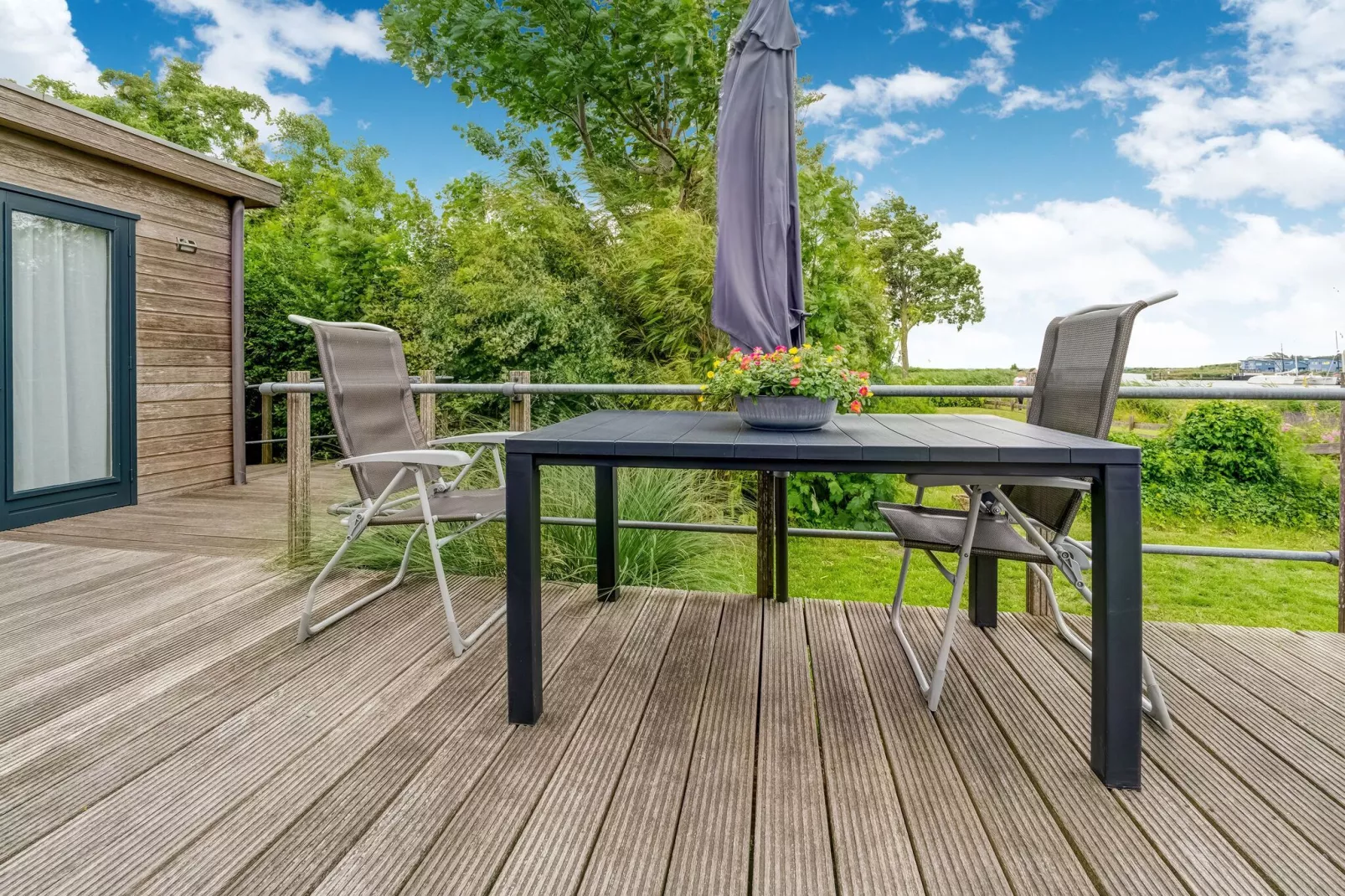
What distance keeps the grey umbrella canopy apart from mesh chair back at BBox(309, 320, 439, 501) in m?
1.33

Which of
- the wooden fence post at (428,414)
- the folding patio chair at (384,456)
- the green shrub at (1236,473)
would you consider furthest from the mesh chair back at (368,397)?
the green shrub at (1236,473)

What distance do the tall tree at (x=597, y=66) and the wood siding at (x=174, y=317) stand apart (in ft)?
15.6

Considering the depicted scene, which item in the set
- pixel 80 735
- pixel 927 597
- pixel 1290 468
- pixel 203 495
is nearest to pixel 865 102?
pixel 1290 468

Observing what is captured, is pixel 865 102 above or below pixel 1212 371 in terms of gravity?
above

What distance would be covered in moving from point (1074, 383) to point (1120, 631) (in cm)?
77

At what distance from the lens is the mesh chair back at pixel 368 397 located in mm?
2496

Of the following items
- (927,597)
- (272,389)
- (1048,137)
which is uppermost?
(1048,137)

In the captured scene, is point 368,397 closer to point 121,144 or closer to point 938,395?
point 938,395

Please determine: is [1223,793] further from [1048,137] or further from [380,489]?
[1048,137]

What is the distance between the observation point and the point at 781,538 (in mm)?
2623

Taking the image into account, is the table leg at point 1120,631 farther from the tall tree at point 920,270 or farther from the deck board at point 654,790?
the tall tree at point 920,270

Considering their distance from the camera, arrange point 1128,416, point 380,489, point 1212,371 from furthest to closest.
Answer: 1. point 1212,371
2. point 1128,416
3. point 380,489

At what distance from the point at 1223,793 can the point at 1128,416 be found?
35.7 feet

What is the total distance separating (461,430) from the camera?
23.6 feet
